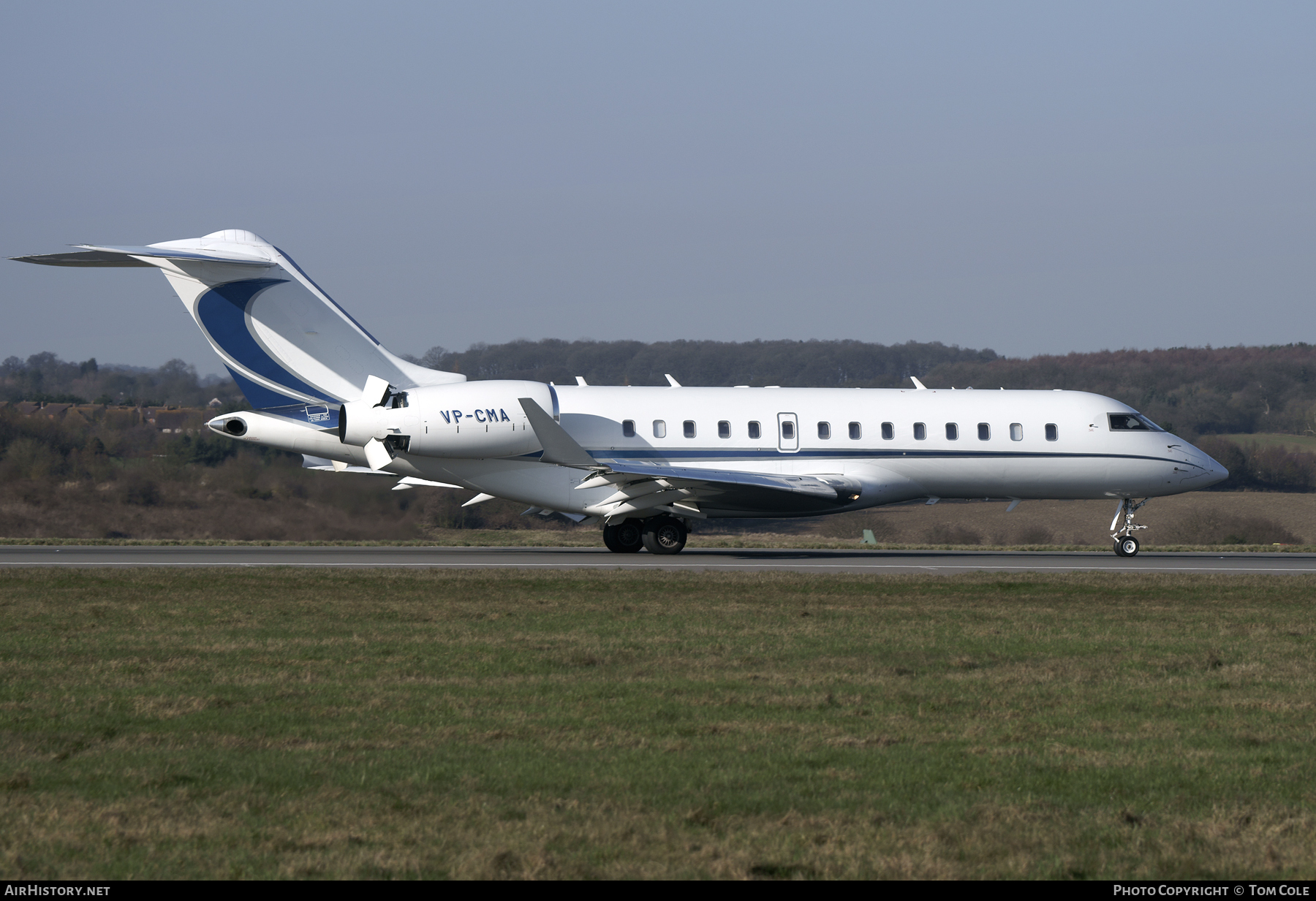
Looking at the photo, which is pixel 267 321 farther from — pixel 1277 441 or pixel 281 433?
pixel 1277 441

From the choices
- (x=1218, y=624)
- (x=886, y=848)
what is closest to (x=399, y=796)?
(x=886, y=848)

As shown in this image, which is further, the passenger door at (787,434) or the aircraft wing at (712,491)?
the passenger door at (787,434)

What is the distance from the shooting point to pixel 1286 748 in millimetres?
8070

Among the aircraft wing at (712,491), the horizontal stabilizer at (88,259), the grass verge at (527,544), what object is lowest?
the grass verge at (527,544)

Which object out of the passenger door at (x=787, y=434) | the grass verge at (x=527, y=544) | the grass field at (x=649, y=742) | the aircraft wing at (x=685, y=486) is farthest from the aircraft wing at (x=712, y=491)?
the grass field at (x=649, y=742)

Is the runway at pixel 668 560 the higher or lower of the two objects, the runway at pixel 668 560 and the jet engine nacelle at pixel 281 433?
the lower

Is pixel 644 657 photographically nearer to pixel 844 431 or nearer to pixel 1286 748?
pixel 1286 748

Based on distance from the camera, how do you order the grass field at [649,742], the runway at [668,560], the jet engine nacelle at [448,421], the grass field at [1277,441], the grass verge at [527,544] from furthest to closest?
the grass field at [1277,441]
the grass verge at [527,544]
the jet engine nacelle at [448,421]
the runway at [668,560]
the grass field at [649,742]

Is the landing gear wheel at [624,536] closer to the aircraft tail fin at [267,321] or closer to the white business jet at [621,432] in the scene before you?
the white business jet at [621,432]

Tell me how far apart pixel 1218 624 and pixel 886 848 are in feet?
33.0

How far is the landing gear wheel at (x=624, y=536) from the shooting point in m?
25.9

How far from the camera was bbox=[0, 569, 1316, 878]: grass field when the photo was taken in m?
5.82

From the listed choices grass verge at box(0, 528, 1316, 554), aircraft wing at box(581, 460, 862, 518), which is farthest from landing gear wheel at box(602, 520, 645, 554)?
grass verge at box(0, 528, 1316, 554)

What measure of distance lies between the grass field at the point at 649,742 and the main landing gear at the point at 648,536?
1030 centimetres
